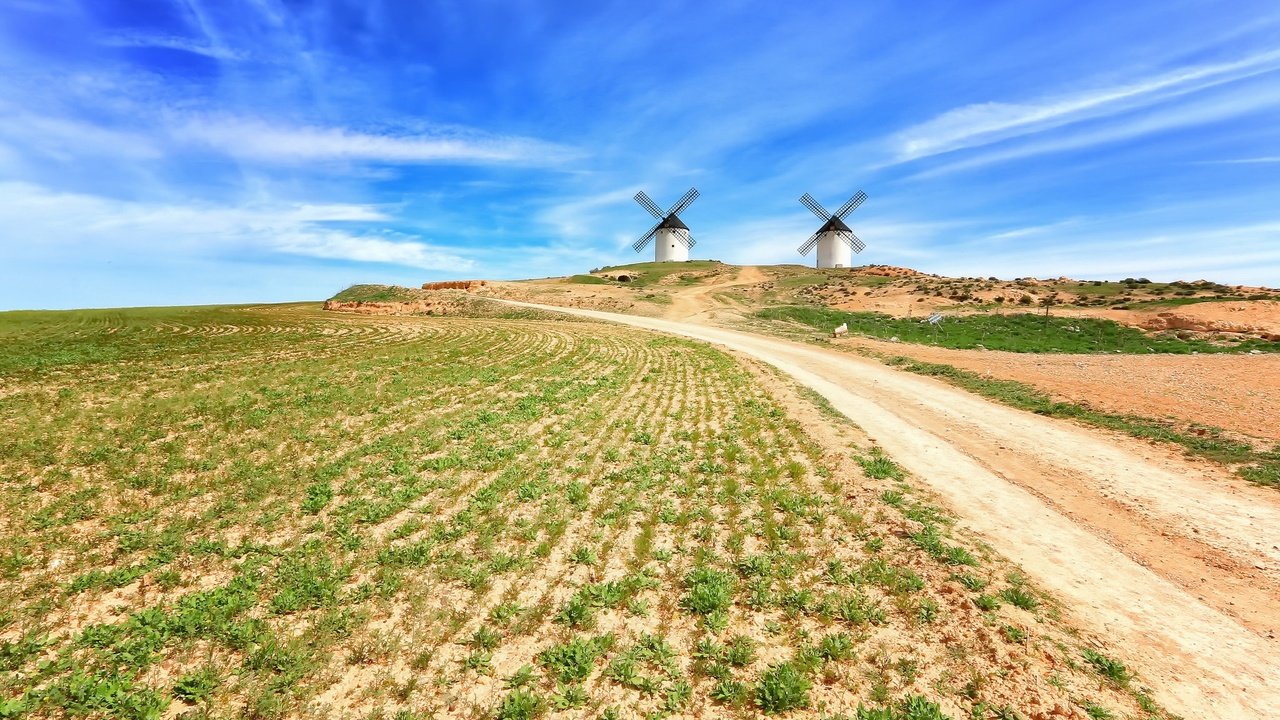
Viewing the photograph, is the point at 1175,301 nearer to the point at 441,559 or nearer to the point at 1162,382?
the point at 1162,382

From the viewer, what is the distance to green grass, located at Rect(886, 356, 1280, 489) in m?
14.2

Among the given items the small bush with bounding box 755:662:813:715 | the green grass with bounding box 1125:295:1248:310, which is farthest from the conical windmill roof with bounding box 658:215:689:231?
the small bush with bounding box 755:662:813:715

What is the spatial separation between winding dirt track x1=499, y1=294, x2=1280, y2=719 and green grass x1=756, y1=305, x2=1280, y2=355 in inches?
1093

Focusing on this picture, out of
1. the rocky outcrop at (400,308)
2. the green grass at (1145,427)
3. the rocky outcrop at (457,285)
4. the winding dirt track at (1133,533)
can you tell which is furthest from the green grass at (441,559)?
the rocky outcrop at (457,285)

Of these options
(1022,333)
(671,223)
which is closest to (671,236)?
(671,223)

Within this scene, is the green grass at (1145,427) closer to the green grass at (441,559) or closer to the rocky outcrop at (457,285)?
the green grass at (441,559)

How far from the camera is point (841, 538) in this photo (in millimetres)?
10609

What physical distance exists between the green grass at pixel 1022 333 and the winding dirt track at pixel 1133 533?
27.8 metres

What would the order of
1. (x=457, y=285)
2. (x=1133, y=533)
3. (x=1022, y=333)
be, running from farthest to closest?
(x=457, y=285)
(x=1022, y=333)
(x=1133, y=533)

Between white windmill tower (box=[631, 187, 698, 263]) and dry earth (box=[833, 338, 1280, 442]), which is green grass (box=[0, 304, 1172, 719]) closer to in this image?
dry earth (box=[833, 338, 1280, 442])

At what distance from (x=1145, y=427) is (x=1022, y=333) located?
34290mm

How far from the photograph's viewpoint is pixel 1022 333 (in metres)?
46.9

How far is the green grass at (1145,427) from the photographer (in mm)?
14219

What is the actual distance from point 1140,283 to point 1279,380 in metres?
61.7
